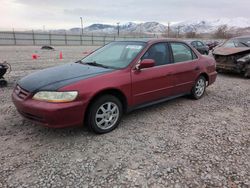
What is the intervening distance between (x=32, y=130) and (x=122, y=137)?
5.07 ft

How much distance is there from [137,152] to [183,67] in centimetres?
252

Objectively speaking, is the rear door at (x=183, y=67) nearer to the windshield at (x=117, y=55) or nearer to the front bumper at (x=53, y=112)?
the windshield at (x=117, y=55)

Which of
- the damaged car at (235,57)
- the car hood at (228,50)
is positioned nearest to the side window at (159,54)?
the damaged car at (235,57)

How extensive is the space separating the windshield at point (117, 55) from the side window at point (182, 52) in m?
0.88

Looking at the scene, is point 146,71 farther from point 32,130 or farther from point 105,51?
point 32,130

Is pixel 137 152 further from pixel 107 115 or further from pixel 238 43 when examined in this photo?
pixel 238 43

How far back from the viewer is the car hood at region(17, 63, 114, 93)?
130 inches

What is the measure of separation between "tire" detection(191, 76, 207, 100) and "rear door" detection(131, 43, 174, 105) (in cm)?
106

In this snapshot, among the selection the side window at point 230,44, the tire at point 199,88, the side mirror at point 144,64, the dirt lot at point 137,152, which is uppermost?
the side window at point 230,44

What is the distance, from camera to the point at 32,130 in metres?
3.76

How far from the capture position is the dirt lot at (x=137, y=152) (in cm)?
260

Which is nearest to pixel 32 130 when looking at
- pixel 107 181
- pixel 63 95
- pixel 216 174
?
pixel 63 95

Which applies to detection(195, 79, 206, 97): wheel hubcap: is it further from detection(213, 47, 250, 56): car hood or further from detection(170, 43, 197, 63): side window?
detection(213, 47, 250, 56): car hood

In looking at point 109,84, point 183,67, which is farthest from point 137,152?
point 183,67
